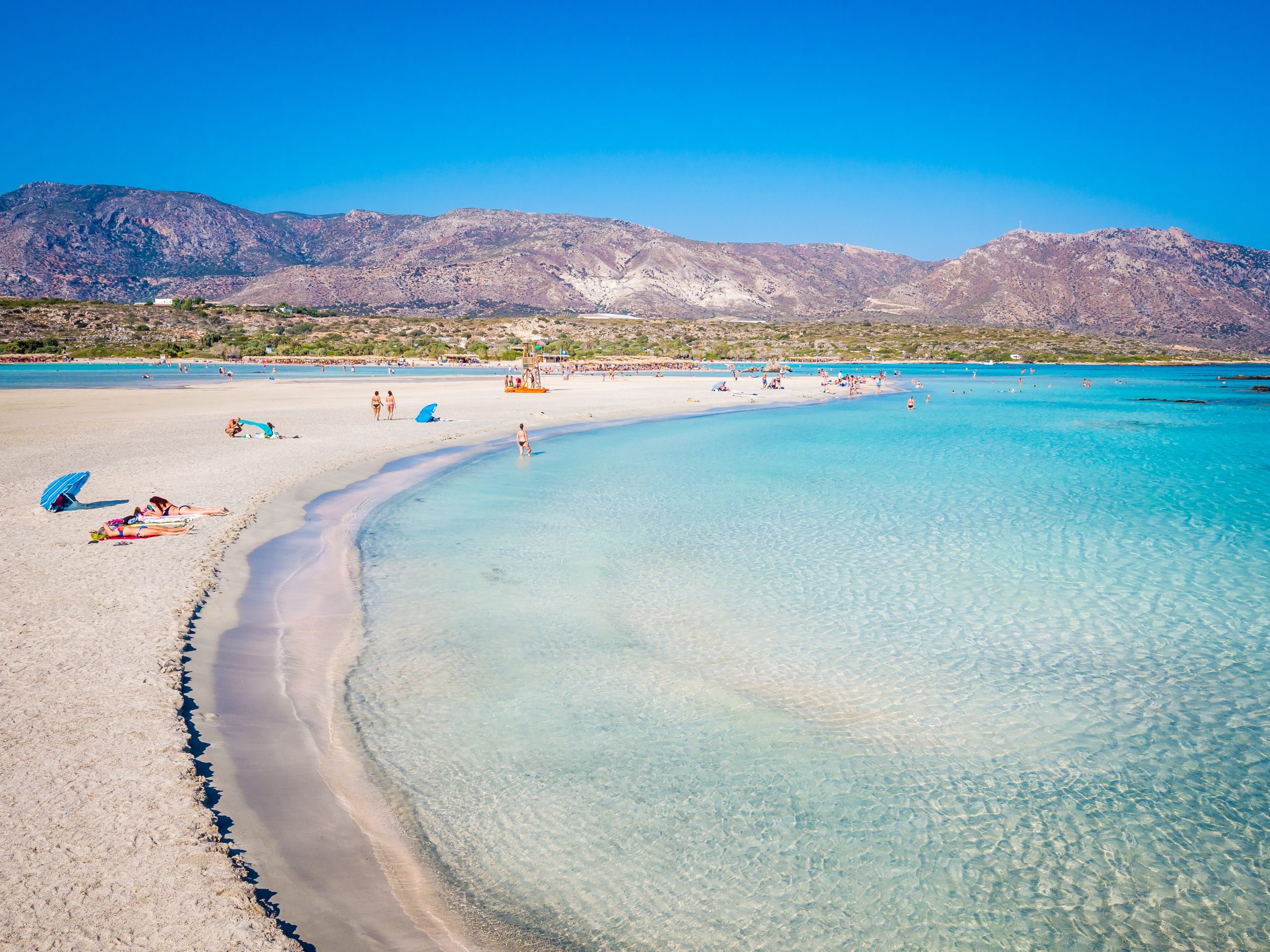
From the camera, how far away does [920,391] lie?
6366 centimetres

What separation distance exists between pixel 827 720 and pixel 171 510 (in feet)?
35.7

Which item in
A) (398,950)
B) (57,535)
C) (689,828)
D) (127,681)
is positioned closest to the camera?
(398,950)

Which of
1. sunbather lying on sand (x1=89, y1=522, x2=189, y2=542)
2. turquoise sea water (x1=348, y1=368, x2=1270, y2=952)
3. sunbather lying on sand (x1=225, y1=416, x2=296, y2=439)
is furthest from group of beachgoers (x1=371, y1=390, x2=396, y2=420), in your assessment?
sunbather lying on sand (x1=89, y1=522, x2=189, y2=542)

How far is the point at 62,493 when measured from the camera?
12.7m

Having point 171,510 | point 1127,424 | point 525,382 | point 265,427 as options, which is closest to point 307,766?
point 171,510

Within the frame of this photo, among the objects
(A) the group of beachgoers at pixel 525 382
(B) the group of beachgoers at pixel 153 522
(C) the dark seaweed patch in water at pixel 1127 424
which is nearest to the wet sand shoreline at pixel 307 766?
(B) the group of beachgoers at pixel 153 522

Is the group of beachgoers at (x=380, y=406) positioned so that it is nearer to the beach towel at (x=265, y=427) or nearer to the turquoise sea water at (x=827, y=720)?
the beach towel at (x=265, y=427)

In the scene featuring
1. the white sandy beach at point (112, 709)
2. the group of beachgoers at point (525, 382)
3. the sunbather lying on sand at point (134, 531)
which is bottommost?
the white sandy beach at point (112, 709)

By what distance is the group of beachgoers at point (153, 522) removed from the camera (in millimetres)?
11180

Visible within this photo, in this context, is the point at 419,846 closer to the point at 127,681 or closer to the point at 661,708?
the point at 661,708

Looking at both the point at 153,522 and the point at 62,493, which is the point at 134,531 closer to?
the point at 153,522

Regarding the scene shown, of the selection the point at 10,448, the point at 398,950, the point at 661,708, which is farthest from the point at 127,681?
the point at 10,448

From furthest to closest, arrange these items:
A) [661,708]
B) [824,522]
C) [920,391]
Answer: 1. [920,391]
2. [824,522]
3. [661,708]

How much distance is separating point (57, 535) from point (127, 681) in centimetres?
635
